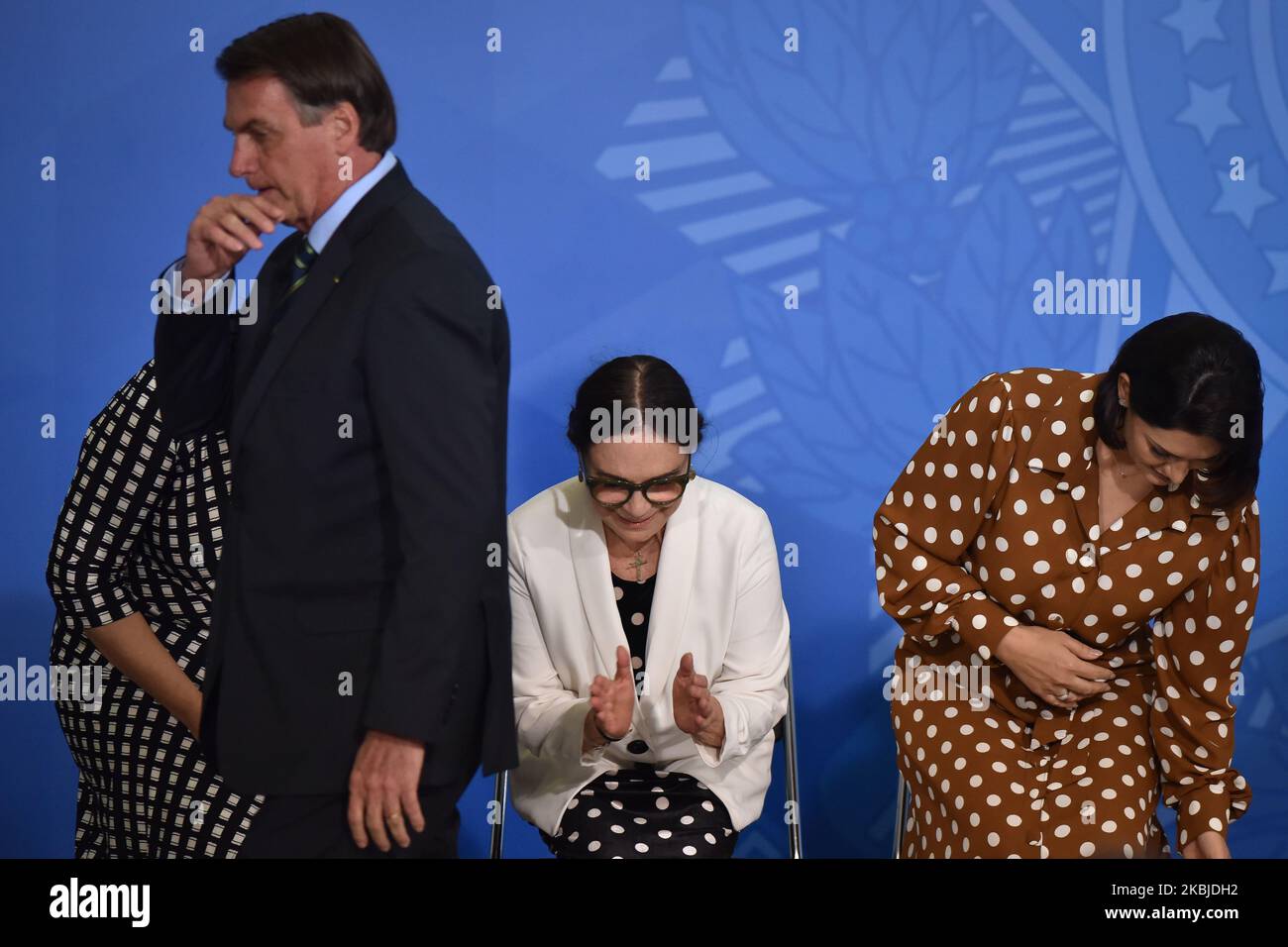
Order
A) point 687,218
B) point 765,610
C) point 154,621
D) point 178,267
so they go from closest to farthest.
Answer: point 178,267 < point 154,621 < point 765,610 < point 687,218

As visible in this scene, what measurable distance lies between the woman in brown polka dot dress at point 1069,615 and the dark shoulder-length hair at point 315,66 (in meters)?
1.11

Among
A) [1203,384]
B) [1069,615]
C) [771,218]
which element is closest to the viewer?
[1203,384]

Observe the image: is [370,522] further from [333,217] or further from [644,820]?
[644,820]

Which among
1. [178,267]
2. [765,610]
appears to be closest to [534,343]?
[765,610]

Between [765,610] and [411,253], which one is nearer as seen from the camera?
[411,253]

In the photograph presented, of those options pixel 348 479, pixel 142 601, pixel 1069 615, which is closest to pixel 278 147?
pixel 348 479

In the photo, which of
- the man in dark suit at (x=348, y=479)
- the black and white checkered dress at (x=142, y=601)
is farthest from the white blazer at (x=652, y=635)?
the man in dark suit at (x=348, y=479)

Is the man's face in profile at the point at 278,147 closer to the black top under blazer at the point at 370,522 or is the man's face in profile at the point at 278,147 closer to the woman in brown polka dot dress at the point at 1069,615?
the black top under blazer at the point at 370,522

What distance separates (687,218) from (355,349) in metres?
1.58

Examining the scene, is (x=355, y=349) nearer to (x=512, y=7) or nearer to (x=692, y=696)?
(x=692, y=696)

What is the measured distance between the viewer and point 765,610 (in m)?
2.40

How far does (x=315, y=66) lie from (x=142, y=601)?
839 mm

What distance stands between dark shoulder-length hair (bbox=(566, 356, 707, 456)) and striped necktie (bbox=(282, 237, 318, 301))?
69cm

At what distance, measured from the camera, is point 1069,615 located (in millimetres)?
2223
